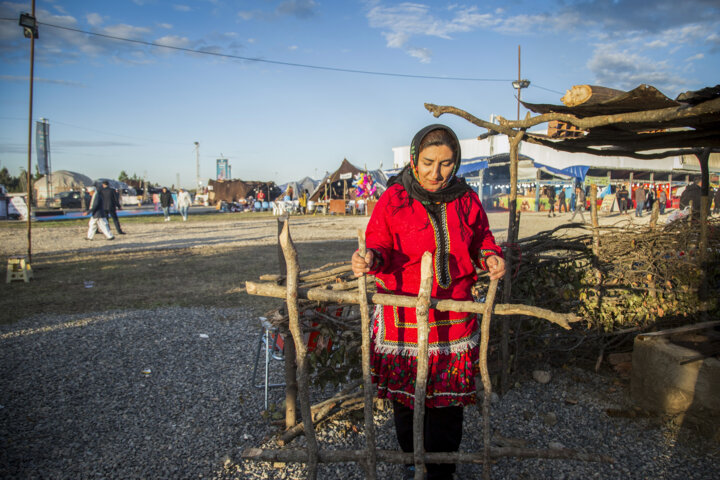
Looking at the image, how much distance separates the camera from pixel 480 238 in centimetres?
233

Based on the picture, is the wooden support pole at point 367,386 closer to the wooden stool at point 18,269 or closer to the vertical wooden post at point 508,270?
the vertical wooden post at point 508,270

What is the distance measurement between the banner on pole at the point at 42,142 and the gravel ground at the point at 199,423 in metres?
22.3

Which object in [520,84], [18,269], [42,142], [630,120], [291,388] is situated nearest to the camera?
[630,120]

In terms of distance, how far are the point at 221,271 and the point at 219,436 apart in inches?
241

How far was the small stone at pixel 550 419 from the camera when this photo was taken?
3.16m

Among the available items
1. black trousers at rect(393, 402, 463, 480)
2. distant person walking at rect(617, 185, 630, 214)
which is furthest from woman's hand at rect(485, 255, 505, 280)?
distant person walking at rect(617, 185, 630, 214)

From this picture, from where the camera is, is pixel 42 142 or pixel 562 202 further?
pixel 562 202

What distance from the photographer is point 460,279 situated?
2.24 metres

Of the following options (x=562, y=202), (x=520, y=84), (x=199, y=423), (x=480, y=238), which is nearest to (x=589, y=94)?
(x=480, y=238)

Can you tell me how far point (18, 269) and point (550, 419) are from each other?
29.3 feet

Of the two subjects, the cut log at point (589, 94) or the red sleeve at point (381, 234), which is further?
the cut log at point (589, 94)

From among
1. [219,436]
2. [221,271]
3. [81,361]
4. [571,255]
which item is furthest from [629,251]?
[221,271]

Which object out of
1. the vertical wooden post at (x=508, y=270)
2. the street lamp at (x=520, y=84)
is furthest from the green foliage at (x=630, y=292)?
the street lamp at (x=520, y=84)

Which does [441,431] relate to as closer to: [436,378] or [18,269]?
[436,378]
